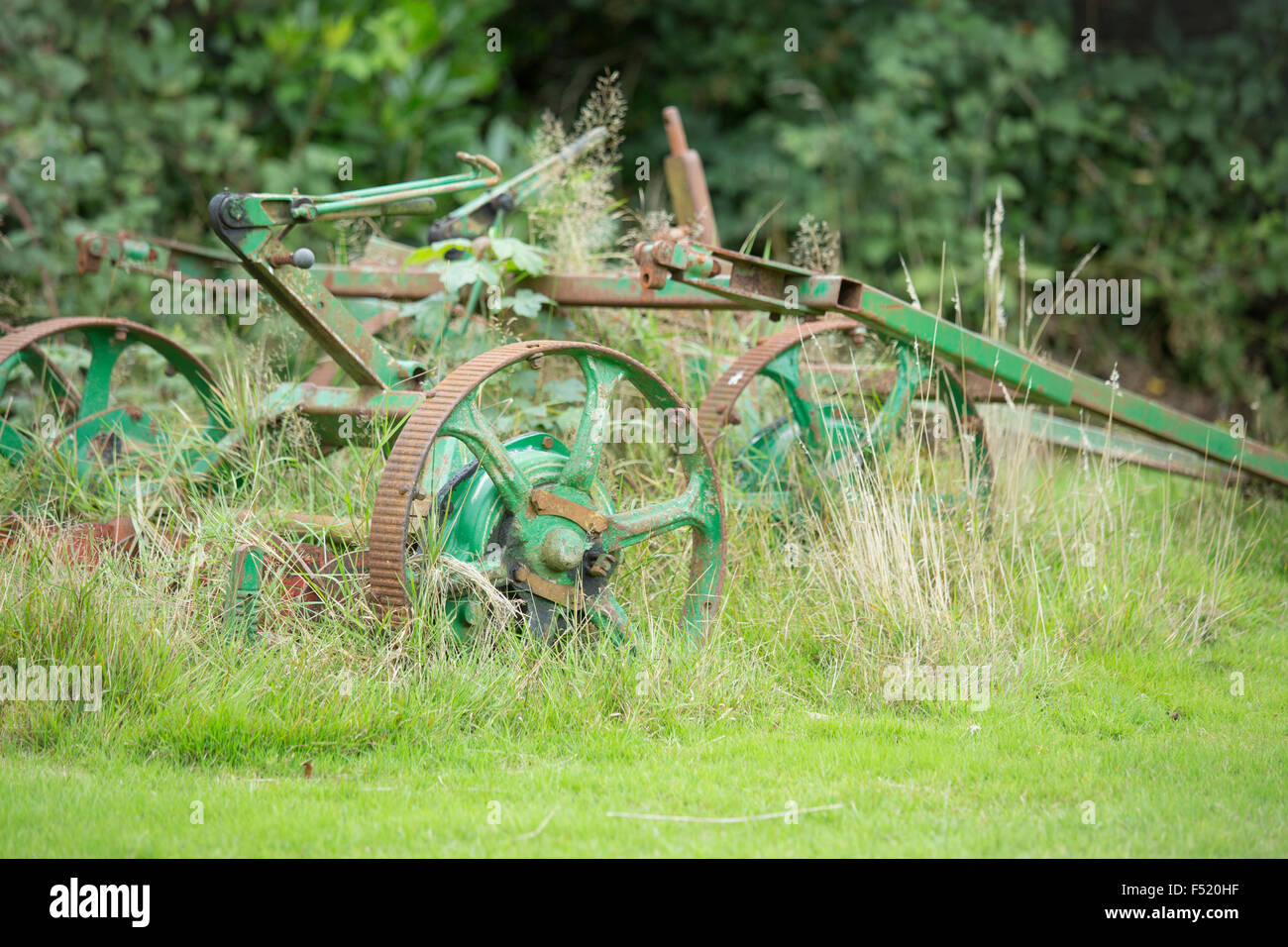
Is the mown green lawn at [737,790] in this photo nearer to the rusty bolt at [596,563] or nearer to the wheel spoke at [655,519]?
the rusty bolt at [596,563]

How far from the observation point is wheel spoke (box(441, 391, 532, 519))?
320cm

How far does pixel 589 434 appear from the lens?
3.48 metres

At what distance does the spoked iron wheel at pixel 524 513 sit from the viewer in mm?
3092

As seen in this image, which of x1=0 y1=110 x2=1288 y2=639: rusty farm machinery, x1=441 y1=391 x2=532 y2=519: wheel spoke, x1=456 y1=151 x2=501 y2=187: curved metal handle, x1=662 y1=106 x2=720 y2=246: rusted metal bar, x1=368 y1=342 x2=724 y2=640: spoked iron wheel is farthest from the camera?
x1=662 y1=106 x2=720 y2=246: rusted metal bar

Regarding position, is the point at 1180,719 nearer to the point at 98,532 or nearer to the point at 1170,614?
the point at 1170,614

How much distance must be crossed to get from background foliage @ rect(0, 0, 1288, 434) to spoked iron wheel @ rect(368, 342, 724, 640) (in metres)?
4.54

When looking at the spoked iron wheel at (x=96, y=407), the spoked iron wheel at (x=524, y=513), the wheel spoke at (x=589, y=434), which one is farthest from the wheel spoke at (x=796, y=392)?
the spoked iron wheel at (x=96, y=407)

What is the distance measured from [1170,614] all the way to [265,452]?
2763 mm

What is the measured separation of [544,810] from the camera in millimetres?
2762

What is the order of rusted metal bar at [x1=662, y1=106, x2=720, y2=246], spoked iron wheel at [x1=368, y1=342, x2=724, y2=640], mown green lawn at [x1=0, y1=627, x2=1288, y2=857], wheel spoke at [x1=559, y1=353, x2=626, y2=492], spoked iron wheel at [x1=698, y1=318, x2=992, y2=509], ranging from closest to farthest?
mown green lawn at [x1=0, y1=627, x2=1288, y2=857] < spoked iron wheel at [x1=368, y1=342, x2=724, y2=640] < wheel spoke at [x1=559, y1=353, x2=626, y2=492] < spoked iron wheel at [x1=698, y1=318, x2=992, y2=509] < rusted metal bar at [x1=662, y1=106, x2=720, y2=246]

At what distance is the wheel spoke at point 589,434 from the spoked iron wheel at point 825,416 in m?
0.62

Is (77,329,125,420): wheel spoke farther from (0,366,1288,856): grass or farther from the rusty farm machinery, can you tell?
(0,366,1288,856): grass

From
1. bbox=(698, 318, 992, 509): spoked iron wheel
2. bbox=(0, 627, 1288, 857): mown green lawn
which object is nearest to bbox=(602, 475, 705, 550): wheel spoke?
bbox=(698, 318, 992, 509): spoked iron wheel

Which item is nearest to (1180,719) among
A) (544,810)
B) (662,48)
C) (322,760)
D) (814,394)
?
(814,394)
